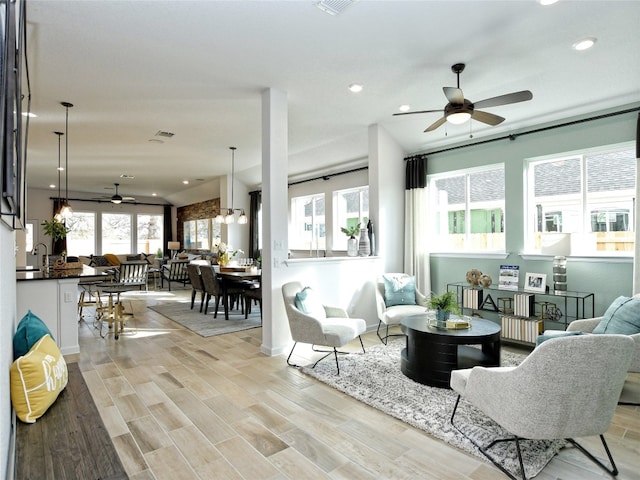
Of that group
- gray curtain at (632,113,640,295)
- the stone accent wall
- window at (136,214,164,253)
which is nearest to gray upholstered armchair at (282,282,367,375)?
gray curtain at (632,113,640,295)

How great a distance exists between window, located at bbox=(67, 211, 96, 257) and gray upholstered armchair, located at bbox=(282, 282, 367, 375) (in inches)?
444

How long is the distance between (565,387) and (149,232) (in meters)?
14.3

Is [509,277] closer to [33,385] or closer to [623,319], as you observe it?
[623,319]

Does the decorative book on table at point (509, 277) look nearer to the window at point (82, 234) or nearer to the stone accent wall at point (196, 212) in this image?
the stone accent wall at point (196, 212)

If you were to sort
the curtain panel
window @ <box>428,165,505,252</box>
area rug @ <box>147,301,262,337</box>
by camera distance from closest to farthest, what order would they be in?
window @ <box>428,165,505,252</box> < area rug @ <box>147,301,262,337</box> < the curtain panel

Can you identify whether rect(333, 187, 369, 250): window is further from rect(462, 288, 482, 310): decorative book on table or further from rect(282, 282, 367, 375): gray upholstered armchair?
rect(282, 282, 367, 375): gray upholstered armchair

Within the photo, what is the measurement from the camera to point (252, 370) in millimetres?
3729

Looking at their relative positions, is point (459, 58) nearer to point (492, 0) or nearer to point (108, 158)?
point (492, 0)

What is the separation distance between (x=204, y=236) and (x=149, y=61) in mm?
8909

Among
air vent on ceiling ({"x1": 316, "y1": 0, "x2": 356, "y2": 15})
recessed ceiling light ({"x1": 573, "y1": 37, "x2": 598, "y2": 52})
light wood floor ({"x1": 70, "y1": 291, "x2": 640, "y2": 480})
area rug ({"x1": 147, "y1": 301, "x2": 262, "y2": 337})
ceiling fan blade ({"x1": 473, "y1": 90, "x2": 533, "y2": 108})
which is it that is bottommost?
light wood floor ({"x1": 70, "y1": 291, "x2": 640, "y2": 480})

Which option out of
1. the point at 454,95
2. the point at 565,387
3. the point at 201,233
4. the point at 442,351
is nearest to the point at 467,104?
the point at 454,95

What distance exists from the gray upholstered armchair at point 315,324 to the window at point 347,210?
140 inches

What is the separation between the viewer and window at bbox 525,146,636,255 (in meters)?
4.13

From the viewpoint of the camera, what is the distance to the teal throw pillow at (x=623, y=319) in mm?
2979
